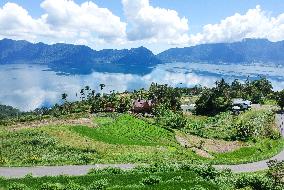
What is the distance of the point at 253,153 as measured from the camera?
73.3 meters

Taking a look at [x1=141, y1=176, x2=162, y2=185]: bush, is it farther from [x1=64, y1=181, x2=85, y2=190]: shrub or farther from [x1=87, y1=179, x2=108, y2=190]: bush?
[x1=64, y1=181, x2=85, y2=190]: shrub

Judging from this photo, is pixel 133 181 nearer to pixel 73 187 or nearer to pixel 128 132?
pixel 73 187

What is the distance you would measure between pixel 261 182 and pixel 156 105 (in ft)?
240

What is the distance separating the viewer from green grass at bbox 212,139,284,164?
65188 millimetres

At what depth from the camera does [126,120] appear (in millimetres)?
87250

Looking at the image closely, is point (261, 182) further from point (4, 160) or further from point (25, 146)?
point (25, 146)

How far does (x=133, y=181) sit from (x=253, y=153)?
43.5m

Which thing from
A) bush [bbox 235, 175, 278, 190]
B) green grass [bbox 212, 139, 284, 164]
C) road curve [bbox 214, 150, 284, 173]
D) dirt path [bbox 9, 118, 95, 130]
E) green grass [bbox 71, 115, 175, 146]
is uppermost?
bush [bbox 235, 175, 278, 190]

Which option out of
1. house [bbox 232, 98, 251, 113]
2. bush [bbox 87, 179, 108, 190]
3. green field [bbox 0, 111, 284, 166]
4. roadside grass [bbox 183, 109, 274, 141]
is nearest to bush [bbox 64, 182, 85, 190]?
bush [bbox 87, 179, 108, 190]

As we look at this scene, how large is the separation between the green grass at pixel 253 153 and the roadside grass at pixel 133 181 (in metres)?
26.2

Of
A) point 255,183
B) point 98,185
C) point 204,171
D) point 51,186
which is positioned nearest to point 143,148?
point 204,171

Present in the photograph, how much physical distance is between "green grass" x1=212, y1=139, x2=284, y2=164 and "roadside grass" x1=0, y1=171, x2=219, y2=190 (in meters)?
26.2

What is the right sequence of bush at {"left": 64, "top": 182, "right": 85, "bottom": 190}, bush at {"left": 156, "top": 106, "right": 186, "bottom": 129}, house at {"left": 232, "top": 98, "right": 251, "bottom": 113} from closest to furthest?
1. bush at {"left": 64, "top": 182, "right": 85, "bottom": 190}
2. bush at {"left": 156, "top": 106, "right": 186, "bottom": 129}
3. house at {"left": 232, "top": 98, "right": 251, "bottom": 113}

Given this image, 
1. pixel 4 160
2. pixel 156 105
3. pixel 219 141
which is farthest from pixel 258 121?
pixel 4 160
